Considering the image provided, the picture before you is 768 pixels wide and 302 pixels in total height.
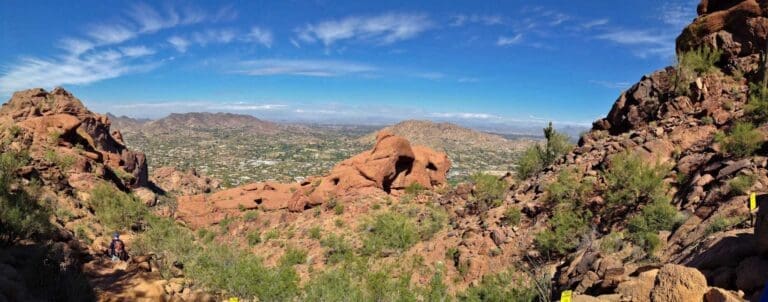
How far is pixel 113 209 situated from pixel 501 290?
19602 millimetres

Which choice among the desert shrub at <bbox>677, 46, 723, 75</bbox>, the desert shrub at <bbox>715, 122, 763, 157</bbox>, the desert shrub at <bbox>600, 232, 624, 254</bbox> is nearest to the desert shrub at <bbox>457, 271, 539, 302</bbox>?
the desert shrub at <bbox>600, 232, 624, 254</bbox>

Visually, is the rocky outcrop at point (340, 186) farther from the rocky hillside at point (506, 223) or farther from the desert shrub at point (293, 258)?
the desert shrub at point (293, 258)

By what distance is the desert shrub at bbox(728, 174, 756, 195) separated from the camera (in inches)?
452

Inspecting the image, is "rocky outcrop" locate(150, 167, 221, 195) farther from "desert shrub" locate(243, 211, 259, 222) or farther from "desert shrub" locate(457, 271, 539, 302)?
"desert shrub" locate(457, 271, 539, 302)

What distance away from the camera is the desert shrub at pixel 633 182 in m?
15.1

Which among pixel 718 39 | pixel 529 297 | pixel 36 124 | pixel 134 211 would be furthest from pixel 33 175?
pixel 718 39

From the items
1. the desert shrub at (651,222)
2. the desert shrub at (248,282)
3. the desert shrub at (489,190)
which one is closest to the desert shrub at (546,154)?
the desert shrub at (489,190)

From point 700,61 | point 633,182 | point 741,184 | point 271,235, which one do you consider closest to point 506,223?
point 633,182

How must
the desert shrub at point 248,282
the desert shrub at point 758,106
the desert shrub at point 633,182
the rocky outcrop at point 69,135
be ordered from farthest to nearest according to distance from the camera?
the rocky outcrop at point 69,135
the desert shrub at point 758,106
the desert shrub at point 633,182
the desert shrub at point 248,282

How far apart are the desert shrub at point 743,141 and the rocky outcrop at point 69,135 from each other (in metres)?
31.2

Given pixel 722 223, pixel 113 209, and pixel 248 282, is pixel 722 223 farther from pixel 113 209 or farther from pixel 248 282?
pixel 113 209

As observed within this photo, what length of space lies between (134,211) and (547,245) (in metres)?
22.4

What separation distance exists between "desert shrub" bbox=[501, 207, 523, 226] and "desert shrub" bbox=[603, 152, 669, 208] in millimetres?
4160

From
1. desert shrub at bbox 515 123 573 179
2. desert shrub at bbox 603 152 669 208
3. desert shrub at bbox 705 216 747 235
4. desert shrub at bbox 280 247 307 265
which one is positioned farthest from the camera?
desert shrub at bbox 515 123 573 179
